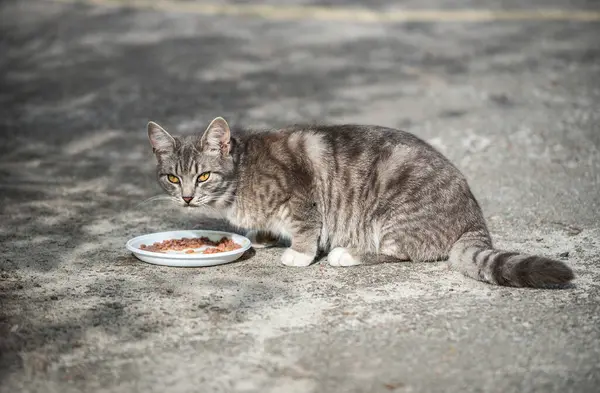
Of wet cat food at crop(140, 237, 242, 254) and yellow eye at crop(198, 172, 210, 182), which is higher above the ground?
yellow eye at crop(198, 172, 210, 182)

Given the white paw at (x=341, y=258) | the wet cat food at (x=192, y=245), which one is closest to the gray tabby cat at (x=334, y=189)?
the white paw at (x=341, y=258)

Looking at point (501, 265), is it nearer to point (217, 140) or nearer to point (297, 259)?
point (297, 259)

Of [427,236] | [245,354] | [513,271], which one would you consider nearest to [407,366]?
[245,354]

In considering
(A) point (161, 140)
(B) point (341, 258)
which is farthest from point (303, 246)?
(A) point (161, 140)

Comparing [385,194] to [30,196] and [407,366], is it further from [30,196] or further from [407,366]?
[30,196]

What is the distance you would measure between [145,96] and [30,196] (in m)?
3.89

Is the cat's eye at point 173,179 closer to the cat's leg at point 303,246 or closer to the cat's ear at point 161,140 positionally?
the cat's ear at point 161,140

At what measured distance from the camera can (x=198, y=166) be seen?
5.51 meters

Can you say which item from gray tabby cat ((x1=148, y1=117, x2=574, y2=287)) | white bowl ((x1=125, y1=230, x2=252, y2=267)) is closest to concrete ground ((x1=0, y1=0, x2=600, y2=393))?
white bowl ((x1=125, y1=230, x2=252, y2=267))

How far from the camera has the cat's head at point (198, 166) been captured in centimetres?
552

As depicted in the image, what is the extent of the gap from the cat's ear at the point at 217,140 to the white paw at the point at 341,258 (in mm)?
1039

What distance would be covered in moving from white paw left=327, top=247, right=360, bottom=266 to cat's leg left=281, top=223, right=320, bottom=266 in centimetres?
13

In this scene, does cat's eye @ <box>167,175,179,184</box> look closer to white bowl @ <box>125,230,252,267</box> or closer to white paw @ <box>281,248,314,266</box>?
white bowl @ <box>125,230,252,267</box>

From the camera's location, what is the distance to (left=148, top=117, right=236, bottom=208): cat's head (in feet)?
18.1
